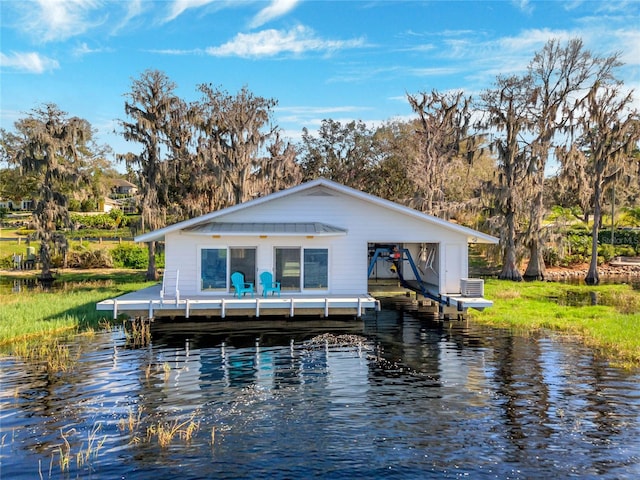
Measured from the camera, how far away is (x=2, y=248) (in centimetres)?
3875

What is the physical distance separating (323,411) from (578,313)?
1286 centimetres

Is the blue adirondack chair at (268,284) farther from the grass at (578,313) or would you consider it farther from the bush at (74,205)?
the bush at (74,205)

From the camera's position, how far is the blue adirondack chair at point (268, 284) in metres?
17.5

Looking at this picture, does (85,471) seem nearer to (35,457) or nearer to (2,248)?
(35,457)

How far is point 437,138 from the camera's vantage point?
3303 centimetres

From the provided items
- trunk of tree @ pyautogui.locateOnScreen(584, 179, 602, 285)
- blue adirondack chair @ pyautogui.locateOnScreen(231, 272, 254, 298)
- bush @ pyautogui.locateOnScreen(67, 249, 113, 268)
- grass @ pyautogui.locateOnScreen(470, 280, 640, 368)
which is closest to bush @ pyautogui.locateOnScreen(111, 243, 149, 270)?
bush @ pyautogui.locateOnScreen(67, 249, 113, 268)

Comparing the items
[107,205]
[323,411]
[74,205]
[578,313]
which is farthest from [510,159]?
[107,205]

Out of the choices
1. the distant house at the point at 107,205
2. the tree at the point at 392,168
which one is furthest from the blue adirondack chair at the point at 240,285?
the distant house at the point at 107,205

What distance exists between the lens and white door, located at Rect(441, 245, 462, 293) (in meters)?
18.7

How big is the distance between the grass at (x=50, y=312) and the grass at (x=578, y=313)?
13.2 metres

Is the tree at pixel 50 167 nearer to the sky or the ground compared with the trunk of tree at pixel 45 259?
nearer to the sky

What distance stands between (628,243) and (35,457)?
43895mm

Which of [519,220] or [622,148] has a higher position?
[622,148]

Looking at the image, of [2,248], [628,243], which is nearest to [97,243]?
[2,248]
